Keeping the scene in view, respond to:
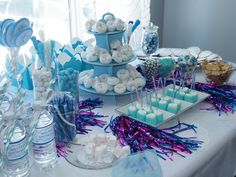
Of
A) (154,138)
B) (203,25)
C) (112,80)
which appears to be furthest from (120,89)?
(203,25)

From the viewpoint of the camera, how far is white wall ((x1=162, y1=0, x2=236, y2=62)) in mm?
1982

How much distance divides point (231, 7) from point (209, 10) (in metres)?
0.15

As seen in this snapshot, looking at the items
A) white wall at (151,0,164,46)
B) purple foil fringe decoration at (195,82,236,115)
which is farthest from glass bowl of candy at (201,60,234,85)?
white wall at (151,0,164,46)

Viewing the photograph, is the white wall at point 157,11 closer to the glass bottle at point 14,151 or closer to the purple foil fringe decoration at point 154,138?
the purple foil fringe decoration at point 154,138

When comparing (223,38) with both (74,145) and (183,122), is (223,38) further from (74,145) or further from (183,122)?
(74,145)

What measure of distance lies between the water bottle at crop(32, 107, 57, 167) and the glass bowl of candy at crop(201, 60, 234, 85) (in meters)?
0.69

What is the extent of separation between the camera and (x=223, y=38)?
80.0 inches

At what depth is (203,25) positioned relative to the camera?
2.09 metres

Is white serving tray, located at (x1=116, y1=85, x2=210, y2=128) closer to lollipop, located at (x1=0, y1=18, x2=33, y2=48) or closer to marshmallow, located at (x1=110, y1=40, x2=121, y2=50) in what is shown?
marshmallow, located at (x1=110, y1=40, x2=121, y2=50)

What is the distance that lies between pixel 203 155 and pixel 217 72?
48 cm

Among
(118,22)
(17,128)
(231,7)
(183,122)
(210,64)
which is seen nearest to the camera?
(17,128)

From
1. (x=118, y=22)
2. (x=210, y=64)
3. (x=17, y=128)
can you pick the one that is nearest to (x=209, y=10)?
(x=210, y=64)

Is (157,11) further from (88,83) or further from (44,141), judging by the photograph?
(44,141)

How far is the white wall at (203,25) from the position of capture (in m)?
1.98
